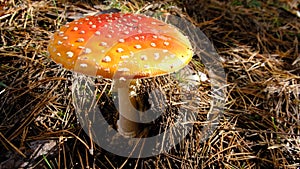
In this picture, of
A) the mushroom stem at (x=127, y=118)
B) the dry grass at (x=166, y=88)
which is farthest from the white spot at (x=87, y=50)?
the dry grass at (x=166, y=88)

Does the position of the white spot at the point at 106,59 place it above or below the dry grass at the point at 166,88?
above

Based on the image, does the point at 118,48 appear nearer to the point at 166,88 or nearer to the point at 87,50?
the point at 87,50

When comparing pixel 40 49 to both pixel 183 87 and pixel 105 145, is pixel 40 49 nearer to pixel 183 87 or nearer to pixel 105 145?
pixel 105 145

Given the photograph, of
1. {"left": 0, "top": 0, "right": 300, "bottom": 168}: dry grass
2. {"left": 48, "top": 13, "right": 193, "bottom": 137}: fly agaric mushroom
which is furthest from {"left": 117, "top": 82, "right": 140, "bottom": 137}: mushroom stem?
{"left": 48, "top": 13, "right": 193, "bottom": 137}: fly agaric mushroom

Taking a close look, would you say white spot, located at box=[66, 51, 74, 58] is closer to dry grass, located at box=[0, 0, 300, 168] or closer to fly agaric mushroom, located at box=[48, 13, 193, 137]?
fly agaric mushroom, located at box=[48, 13, 193, 137]

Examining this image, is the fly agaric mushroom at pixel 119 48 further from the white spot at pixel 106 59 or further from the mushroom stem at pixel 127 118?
the mushroom stem at pixel 127 118

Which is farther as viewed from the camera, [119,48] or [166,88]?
[166,88]

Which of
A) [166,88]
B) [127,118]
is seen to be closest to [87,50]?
[127,118]
